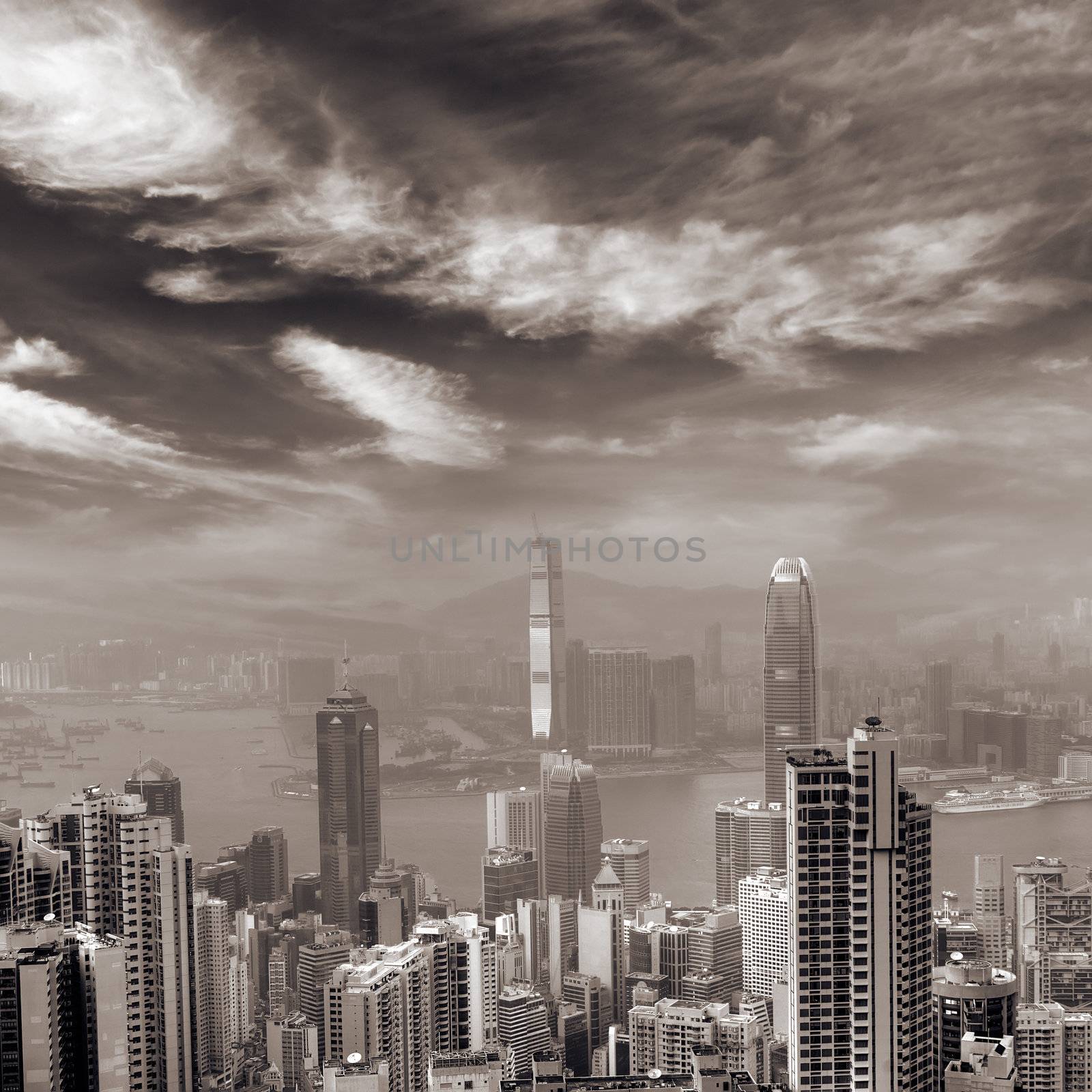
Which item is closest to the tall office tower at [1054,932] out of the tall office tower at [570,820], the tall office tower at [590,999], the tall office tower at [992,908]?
the tall office tower at [992,908]

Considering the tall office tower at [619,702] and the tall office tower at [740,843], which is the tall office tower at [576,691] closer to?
the tall office tower at [619,702]

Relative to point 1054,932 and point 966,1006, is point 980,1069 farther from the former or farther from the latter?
point 1054,932

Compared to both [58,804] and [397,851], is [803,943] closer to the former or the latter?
[58,804]

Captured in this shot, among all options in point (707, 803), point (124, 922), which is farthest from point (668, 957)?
point (124, 922)

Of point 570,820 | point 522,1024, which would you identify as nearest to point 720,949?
point 522,1024

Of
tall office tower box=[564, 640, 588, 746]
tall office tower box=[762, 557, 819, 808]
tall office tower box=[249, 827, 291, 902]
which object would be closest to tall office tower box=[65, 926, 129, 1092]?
tall office tower box=[249, 827, 291, 902]

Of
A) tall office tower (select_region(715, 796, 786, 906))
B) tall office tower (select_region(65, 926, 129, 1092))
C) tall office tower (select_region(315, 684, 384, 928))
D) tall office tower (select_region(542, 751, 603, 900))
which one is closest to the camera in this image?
tall office tower (select_region(65, 926, 129, 1092))

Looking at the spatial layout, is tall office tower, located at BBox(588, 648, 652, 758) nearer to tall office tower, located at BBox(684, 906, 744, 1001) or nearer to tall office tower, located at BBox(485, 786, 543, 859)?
tall office tower, located at BBox(485, 786, 543, 859)
